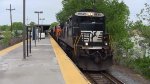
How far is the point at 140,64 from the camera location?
97.6 ft

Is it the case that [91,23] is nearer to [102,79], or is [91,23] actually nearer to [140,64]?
[102,79]

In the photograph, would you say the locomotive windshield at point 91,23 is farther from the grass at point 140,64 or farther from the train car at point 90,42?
the grass at point 140,64

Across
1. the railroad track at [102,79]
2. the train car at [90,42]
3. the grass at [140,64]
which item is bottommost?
the grass at [140,64]

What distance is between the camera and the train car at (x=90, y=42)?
24125 millimetres

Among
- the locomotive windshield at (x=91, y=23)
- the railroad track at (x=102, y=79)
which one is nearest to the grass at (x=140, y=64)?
the railroad track at (x=102, y=79)

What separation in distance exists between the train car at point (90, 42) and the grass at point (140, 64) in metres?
3.15

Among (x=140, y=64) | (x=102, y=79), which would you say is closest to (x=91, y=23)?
(x=102, y=79)

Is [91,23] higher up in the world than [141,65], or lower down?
higher up

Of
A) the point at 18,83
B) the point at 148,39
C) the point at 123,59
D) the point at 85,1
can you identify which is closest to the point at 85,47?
the point at 148,39

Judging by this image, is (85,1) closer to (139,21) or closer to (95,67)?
(139,21)

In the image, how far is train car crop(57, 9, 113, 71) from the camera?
24125mm

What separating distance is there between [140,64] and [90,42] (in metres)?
6.44

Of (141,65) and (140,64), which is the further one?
(140,64)

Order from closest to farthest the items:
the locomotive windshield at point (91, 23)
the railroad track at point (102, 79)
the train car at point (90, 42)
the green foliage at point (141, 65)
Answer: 1. the railroad track at point (102, 79)
2. the train car at point (90, 42)
3. the locomotive windshield at point (91, 23)
4. the green foliage at point (141, 65)
